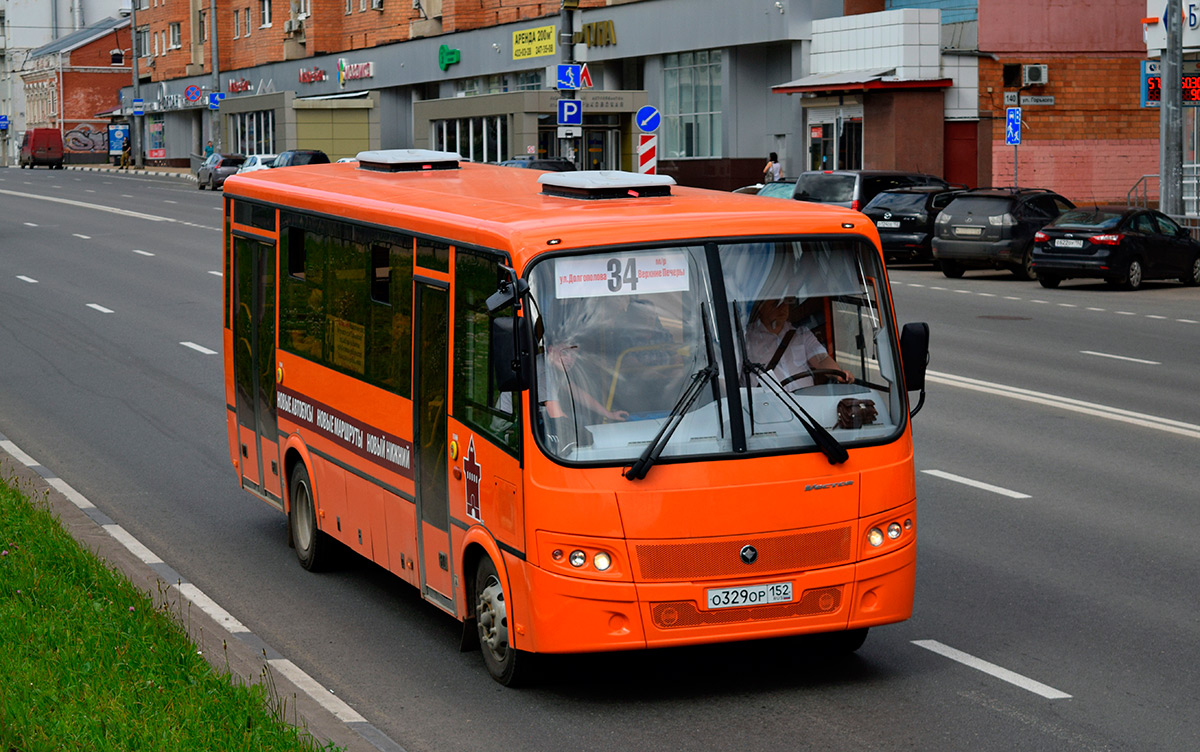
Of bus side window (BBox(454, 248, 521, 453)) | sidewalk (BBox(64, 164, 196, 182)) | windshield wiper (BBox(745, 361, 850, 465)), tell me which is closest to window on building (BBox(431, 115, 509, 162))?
sidewalk (BBox(64, 164, 196, 182))

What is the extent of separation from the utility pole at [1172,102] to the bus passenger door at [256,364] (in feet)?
84.3

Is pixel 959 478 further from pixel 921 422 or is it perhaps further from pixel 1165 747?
pixel 1165 747

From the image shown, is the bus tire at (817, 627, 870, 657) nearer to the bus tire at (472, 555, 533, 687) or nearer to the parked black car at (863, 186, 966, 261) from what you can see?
the bus tire at (472, 555, 533, 687)

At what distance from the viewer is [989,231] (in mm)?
30375

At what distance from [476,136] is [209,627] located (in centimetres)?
5342

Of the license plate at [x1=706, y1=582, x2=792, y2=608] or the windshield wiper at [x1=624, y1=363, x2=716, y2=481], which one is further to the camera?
the license plate at [x1=706, y1=582, x2=792, y2=608]

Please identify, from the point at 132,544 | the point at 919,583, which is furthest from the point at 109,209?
the point at 919,583

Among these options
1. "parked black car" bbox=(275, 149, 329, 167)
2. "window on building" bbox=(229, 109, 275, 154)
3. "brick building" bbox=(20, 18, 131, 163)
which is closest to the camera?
"parked black car" bbox=(275, 149, 329, 167)

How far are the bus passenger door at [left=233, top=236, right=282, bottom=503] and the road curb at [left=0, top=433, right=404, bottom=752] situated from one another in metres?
0.91

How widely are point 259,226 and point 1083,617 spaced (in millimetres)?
5566

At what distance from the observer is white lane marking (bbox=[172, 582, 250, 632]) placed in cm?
861

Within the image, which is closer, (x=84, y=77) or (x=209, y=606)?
(x=209, y=606)

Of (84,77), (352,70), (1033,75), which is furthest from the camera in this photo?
(84,77)

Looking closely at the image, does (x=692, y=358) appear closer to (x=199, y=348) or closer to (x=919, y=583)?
(x=919, y=583)
